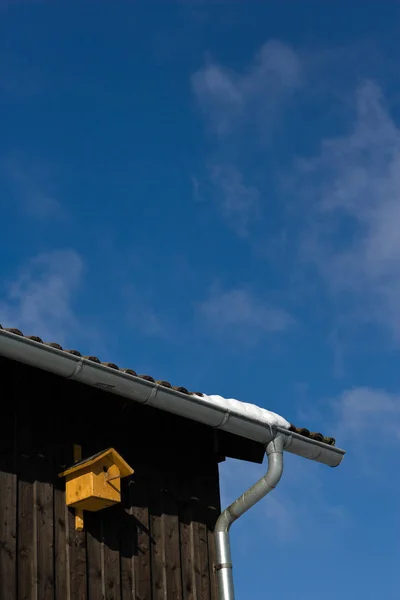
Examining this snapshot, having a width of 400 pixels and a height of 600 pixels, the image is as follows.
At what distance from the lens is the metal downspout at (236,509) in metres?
7.92

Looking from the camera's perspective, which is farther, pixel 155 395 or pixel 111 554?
pixel 155 395

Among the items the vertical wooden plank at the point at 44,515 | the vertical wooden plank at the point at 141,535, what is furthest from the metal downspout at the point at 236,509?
the vertical wooden plank at the point at 44,515

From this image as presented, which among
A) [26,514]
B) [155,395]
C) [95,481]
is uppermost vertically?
[155,395]

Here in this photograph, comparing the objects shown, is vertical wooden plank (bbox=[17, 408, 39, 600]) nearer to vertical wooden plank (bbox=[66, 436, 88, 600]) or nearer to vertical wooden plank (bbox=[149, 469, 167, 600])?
vertical wooden plank (bbox=[66, 436, 88, 600])

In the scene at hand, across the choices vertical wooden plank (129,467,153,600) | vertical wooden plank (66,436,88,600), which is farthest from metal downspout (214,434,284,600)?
vertical wooden plank (66,436,88,600)

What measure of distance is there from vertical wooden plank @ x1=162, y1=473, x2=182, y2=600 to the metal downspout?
1.35 feet

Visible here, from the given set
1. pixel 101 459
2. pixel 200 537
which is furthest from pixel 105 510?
pixel 200 537

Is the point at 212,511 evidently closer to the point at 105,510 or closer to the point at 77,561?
the point at 105,510

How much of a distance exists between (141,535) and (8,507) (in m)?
1.25

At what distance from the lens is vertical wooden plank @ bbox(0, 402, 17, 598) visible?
6.43 metres

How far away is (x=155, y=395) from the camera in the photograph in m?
7.39

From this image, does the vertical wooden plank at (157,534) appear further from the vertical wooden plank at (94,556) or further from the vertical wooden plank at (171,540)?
the vertical wooden plank at (94,556)

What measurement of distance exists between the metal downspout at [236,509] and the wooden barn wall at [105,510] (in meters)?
0.07

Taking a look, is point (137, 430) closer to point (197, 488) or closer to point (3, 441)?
point (197, 488)
